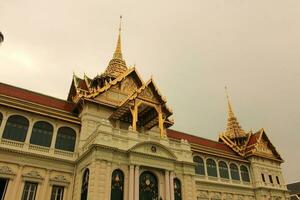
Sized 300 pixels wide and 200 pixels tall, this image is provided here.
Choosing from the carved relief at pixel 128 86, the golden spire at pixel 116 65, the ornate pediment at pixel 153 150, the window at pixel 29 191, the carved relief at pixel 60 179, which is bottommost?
the window at pixel 29 191

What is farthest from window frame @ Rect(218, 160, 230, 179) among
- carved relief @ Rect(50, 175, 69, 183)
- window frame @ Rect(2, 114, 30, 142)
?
window frame @ Rect(2, 114, 30, 142)

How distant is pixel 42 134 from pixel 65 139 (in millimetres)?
1841

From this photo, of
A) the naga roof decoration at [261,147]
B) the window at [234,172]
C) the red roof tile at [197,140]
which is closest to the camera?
the window at [234,172]

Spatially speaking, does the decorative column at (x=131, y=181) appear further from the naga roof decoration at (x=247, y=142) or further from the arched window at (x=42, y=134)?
the naga roof decoration at (x=247, y=142)

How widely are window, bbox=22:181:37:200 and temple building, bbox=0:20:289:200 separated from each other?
5 centimetres

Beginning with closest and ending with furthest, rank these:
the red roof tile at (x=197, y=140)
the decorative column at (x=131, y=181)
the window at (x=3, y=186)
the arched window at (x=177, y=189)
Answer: the decorative column at (x=131, y=181) → the window at (x=3, y=186) → the arched window at (x=177, y=189) → the red roof tile at (x=197, y=140)

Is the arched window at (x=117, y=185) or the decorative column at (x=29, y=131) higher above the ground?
the decorative column at (x=29, y=131)

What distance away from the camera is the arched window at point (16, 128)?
20.6 metres

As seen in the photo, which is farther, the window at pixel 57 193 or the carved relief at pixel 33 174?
the window at pixel 57 193

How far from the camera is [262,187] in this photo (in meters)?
33.5

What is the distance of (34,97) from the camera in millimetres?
25797

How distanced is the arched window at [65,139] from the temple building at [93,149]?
8 cm

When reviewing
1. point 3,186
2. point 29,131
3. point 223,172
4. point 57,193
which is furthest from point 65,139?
point 223,172

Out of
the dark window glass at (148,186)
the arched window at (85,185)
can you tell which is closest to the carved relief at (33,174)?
the arched window at (85,185)
